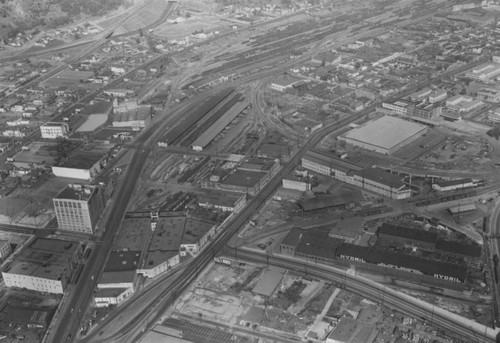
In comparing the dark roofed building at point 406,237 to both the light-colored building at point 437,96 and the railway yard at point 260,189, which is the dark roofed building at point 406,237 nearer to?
the railway yard at point 260,189

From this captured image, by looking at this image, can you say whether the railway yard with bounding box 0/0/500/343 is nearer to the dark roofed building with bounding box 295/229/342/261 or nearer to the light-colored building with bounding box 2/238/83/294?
the dark roofed building with bounding box 295/229/342/261

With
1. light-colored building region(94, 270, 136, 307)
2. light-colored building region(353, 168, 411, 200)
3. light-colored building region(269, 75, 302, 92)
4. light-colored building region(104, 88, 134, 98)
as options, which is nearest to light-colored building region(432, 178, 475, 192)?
light-colored building region(353, 168, 411, 200)

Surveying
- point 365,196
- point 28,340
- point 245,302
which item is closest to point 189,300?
point 245,302

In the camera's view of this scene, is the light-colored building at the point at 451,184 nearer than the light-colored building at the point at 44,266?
No

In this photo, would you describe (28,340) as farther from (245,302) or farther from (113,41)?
(113,41)

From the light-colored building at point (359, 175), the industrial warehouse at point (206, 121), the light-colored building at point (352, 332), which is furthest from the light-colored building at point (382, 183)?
the industrial warehouse at point (206, 121)

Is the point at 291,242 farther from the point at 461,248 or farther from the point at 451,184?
the point at 451,184
